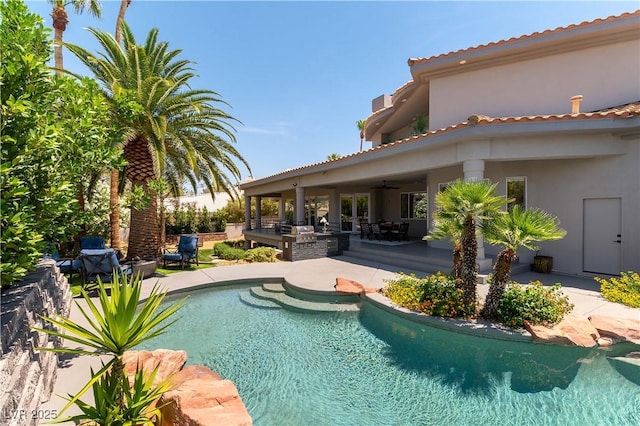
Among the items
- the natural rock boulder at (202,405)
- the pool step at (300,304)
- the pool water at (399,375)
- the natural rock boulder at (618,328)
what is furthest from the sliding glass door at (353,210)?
the natural rock boulder at (202,405)

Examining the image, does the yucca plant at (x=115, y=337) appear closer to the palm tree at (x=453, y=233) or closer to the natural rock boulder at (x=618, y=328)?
the palm tree at (x=453, y=233)

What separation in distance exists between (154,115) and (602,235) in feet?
58.2

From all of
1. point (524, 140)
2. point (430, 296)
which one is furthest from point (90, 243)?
point (524, 140)

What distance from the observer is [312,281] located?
1054 centimetres

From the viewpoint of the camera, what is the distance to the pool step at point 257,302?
29.2 feet

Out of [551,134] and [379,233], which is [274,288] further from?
[551,134]

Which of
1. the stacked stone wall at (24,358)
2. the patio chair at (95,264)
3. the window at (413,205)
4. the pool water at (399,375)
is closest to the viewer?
the stacked stone wall at (24,358)

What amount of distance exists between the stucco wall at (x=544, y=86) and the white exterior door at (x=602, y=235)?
4079 mm

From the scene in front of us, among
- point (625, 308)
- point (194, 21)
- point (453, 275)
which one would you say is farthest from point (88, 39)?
point (625, 308)

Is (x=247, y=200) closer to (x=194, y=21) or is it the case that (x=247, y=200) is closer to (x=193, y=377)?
(x=194, y=21)

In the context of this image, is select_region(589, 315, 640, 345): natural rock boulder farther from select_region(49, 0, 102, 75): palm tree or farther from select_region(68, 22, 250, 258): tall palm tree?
select_region(49, 0, 102, 75): palm tree

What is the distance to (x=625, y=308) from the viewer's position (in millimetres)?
7383

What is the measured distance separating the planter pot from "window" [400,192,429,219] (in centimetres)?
888

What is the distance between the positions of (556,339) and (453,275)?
261cm
